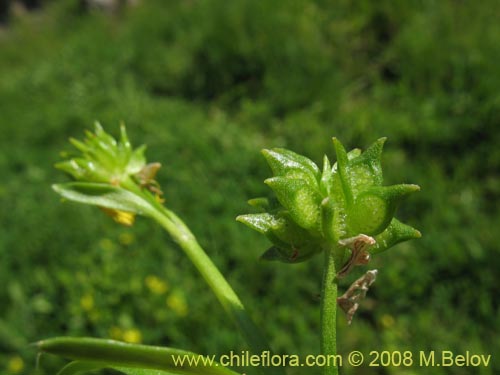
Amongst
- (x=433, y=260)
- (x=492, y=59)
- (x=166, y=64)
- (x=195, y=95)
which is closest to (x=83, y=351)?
(x=433, y=260)

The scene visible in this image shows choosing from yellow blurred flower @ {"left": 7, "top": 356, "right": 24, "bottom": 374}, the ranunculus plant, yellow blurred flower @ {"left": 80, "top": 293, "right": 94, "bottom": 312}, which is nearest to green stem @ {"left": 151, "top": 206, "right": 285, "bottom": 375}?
the ranunculus plant

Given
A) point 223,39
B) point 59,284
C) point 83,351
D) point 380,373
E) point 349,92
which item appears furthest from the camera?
point 223,39

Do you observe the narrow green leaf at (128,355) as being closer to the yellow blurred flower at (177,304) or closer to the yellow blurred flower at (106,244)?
the yellow blurred flower at (177,304)

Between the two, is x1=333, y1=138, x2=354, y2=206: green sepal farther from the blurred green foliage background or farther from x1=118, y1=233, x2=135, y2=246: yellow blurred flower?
x1=118, y1=233, x2=135, y2=246: yellow blurred flower

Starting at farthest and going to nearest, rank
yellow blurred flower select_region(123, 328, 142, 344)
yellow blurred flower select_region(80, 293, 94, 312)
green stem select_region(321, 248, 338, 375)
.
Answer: yellow blurred flower select_region(80, 293, 94, 312) → yellow blurred flower select_region(123, 328, 142, 344) → green stem select_region(321, 248, 338, 375)

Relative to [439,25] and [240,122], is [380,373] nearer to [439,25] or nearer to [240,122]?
[240,122]

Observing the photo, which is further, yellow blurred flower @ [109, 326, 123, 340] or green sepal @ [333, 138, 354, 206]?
yellow blurred flower @ [109, 326, 123, 340]

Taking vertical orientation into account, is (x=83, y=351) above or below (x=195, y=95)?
below

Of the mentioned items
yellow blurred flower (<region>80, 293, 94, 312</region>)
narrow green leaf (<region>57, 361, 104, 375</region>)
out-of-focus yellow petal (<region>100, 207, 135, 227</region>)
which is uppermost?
out-of-focus yellow petal (<region>100, 207, 135, 227</region>)
